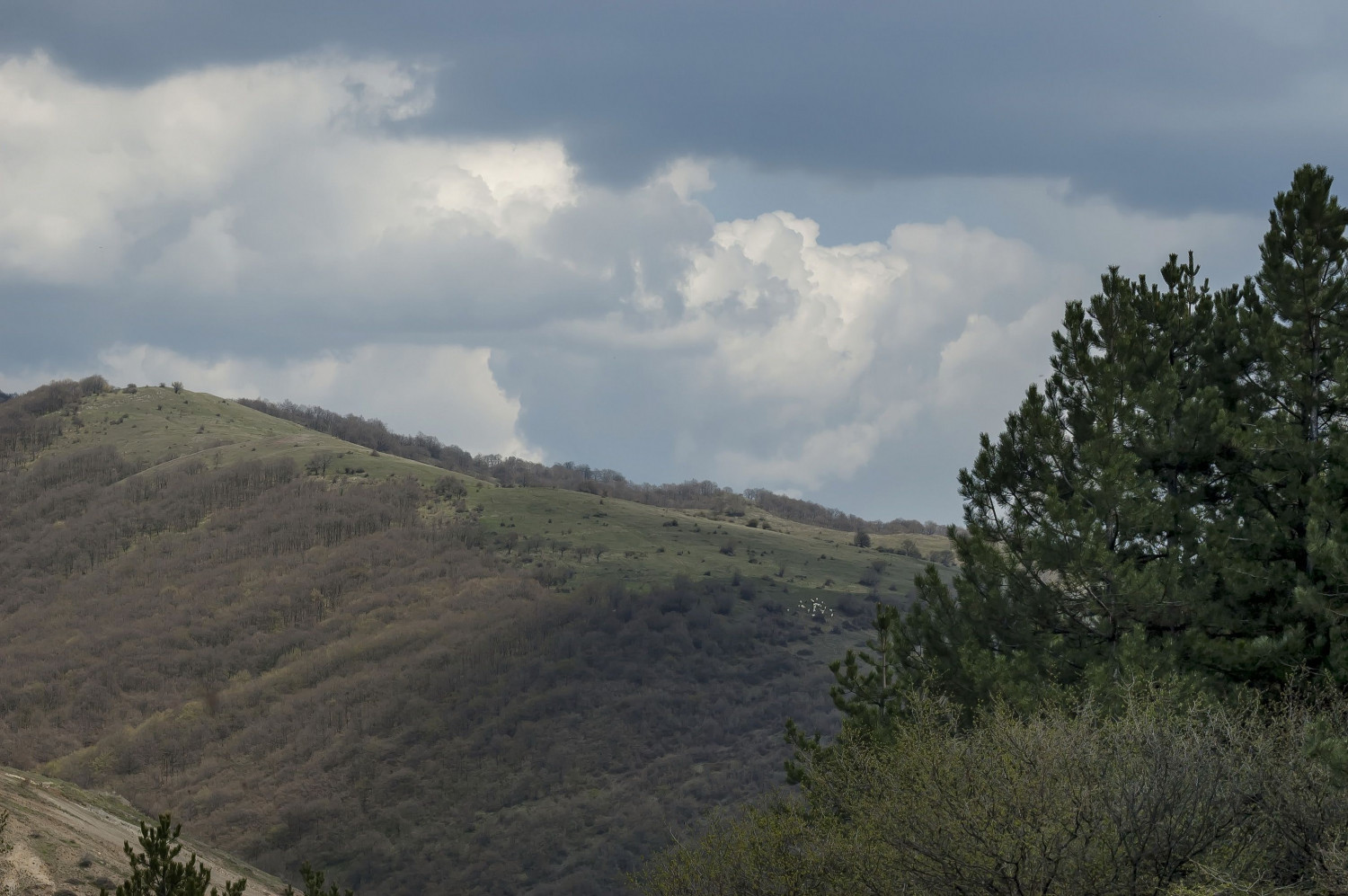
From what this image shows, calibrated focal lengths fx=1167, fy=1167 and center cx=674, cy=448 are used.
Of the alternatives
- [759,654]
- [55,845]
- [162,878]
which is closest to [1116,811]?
[162,878]

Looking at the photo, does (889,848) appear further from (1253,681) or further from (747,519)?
(747,519)

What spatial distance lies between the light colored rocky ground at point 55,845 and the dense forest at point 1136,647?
11.1 m

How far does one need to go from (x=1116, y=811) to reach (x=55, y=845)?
1956 centimetres

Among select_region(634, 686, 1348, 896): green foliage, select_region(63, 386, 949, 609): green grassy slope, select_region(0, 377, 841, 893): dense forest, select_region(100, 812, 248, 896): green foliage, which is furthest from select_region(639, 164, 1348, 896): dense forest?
select_region(63, 386, 949, 609): green grassy slope

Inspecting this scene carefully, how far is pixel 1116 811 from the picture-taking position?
16656 mm

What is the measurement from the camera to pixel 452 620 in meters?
150

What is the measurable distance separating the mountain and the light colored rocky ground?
6529 centimetres

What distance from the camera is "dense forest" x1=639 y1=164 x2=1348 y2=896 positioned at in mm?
16750

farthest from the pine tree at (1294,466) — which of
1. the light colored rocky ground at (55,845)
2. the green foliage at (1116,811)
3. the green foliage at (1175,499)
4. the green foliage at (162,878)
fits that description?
the light colored rocky ground at (55,845)

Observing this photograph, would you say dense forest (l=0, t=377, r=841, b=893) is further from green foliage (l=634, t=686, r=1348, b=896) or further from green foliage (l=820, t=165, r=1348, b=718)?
green foliage (l=634, t=686, r=1348, b=896)

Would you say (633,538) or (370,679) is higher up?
(633,538)

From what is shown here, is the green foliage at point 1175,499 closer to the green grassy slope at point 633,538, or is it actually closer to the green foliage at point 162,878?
the green foliage at point 162,878

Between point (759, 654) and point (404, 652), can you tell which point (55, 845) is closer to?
point (759, 654)

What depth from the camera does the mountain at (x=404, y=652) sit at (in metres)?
108
